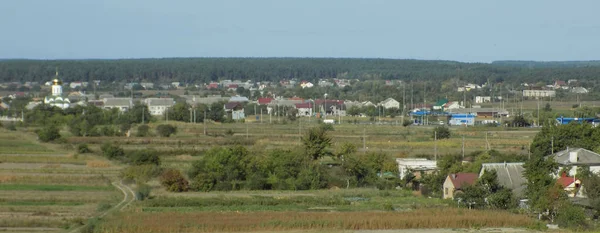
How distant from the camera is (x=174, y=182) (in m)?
27.8

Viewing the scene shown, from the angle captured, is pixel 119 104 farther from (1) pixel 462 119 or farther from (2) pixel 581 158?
(2) pixel 581 158

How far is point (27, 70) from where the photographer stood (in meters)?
113

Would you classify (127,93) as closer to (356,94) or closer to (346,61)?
(356,94)

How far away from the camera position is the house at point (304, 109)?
213 ft

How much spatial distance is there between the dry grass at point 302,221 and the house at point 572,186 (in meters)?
2.71

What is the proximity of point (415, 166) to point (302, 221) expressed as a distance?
32.9 feet

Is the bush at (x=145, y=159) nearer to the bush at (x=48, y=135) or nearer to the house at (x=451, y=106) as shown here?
the bush at (x=48, y=135)

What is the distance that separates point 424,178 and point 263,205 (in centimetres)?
558

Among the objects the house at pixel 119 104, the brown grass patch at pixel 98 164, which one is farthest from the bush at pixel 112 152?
the house at pixel 119 104

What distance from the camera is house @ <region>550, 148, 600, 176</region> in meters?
27.9

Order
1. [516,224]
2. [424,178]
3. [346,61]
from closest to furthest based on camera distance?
[516,224] < [424,178] < [346,61]

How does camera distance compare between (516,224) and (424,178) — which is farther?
(424,178)

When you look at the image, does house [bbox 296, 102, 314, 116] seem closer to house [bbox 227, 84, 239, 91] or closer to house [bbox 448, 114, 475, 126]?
house [bbox 448, 114, 475, 126]

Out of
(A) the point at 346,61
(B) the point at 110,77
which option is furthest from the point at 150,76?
(A) the point at 346,61
